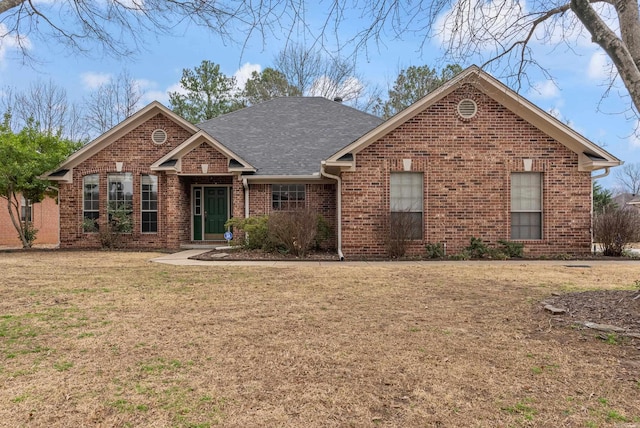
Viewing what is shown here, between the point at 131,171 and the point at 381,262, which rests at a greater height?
the point at 131,171

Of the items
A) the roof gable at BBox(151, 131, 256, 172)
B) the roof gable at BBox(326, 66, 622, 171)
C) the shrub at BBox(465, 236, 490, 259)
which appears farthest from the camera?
the roof gable at BBox(151, 131, 256, 172)

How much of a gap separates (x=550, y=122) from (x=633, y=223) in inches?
159

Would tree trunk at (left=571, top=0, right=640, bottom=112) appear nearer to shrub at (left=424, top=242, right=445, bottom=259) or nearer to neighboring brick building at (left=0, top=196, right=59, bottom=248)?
shrub at (left=424, top=242, right=445, bottom=259)

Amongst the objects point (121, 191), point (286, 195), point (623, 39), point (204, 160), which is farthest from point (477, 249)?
point (121, 191)

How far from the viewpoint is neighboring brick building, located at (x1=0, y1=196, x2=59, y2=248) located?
18.8 meters

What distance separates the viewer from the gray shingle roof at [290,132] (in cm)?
1473

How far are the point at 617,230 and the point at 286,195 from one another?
1016 centimetres

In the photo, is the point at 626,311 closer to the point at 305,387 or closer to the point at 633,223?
the point at 305,387

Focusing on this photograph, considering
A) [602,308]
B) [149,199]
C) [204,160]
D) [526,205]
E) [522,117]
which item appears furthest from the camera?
[149,199]

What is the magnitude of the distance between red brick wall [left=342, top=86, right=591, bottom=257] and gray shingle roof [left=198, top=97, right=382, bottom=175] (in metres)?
3.00

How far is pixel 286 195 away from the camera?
14.3 meters

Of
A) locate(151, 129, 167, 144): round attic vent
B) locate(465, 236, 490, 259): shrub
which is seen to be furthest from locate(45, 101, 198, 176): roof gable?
locate(465, 236, 490, 259): shrub

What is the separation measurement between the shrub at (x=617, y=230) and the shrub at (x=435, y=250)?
5.03 m

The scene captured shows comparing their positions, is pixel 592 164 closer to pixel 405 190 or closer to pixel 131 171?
pixel 405 190
